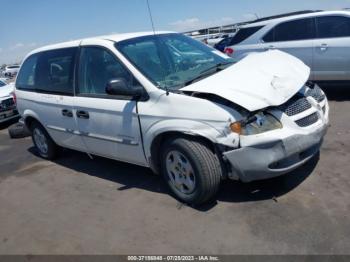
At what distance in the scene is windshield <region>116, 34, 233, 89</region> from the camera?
4.30 metres

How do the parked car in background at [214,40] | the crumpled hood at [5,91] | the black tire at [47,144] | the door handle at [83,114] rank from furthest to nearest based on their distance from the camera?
the parked car in background at [214,40]
the crumpled hood at [5,91]
the black tire at [47,144]
the door handle at [83,114]

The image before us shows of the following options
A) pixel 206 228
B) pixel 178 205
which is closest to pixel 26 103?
pixel 178 205

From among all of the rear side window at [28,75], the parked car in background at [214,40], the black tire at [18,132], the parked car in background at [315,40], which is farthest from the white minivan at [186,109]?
the parked car in background at [214,40]

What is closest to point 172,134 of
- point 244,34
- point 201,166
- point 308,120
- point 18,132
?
point 201,166

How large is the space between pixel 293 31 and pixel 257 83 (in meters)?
4.95

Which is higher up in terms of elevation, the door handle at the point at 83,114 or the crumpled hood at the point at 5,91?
the door handle at the point at 83,114

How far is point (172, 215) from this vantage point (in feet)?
13.1

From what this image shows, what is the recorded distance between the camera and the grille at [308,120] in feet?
12.7

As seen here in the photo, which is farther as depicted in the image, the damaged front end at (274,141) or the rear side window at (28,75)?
the rear side window at (28,75)

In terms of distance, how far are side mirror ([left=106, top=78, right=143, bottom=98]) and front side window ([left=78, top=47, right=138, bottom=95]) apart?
131mm

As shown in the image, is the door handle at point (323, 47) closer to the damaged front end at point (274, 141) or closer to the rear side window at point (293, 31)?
the rear side window at point (293, 31)

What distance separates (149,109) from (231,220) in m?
1.39

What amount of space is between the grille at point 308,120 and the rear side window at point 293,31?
4.48m

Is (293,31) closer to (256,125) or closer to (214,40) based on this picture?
(256,125)
